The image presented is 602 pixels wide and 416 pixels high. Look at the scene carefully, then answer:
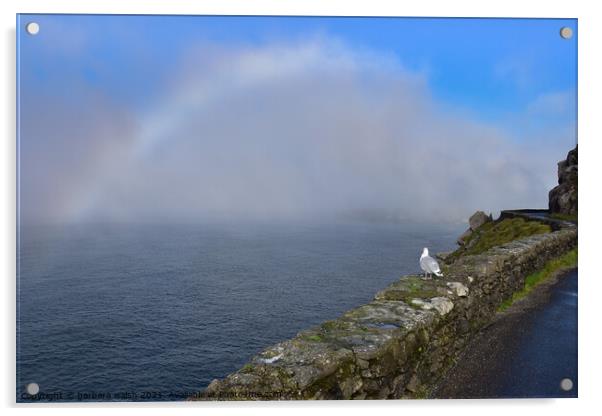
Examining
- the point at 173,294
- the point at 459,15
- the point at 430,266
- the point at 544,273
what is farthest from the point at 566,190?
the point at 173,294

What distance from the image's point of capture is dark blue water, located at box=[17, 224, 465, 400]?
4918 mm

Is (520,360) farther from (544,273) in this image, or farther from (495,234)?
(495,234)

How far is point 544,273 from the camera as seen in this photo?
269 inches

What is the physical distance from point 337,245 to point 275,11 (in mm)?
7182

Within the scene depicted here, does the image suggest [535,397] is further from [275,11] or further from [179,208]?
[179,208]

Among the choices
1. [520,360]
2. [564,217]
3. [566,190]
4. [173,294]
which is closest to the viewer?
[520,360]

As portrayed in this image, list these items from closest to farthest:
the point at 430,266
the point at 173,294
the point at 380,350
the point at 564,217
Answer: the point at 380,350, the point at 430,266, the point at 564,217, the point at 173,294

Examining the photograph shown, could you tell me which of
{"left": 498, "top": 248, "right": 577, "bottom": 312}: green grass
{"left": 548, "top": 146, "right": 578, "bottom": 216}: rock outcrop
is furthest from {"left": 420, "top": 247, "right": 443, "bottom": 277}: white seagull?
{"left": 548, "top": 146, "right": 578, "bottom": 216}: rock outcrop

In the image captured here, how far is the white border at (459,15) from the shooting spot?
4.48 metres

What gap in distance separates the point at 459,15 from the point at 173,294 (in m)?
12.1

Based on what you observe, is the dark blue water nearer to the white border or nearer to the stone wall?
the white border

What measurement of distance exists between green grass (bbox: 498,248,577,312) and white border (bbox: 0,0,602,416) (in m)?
1.32

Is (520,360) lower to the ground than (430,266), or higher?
lower

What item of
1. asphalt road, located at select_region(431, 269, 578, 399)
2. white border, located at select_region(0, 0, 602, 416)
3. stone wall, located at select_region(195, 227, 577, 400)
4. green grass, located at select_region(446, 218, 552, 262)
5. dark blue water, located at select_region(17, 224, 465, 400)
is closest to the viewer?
stone wall, located at select_region(195, 227, 577, 400)
